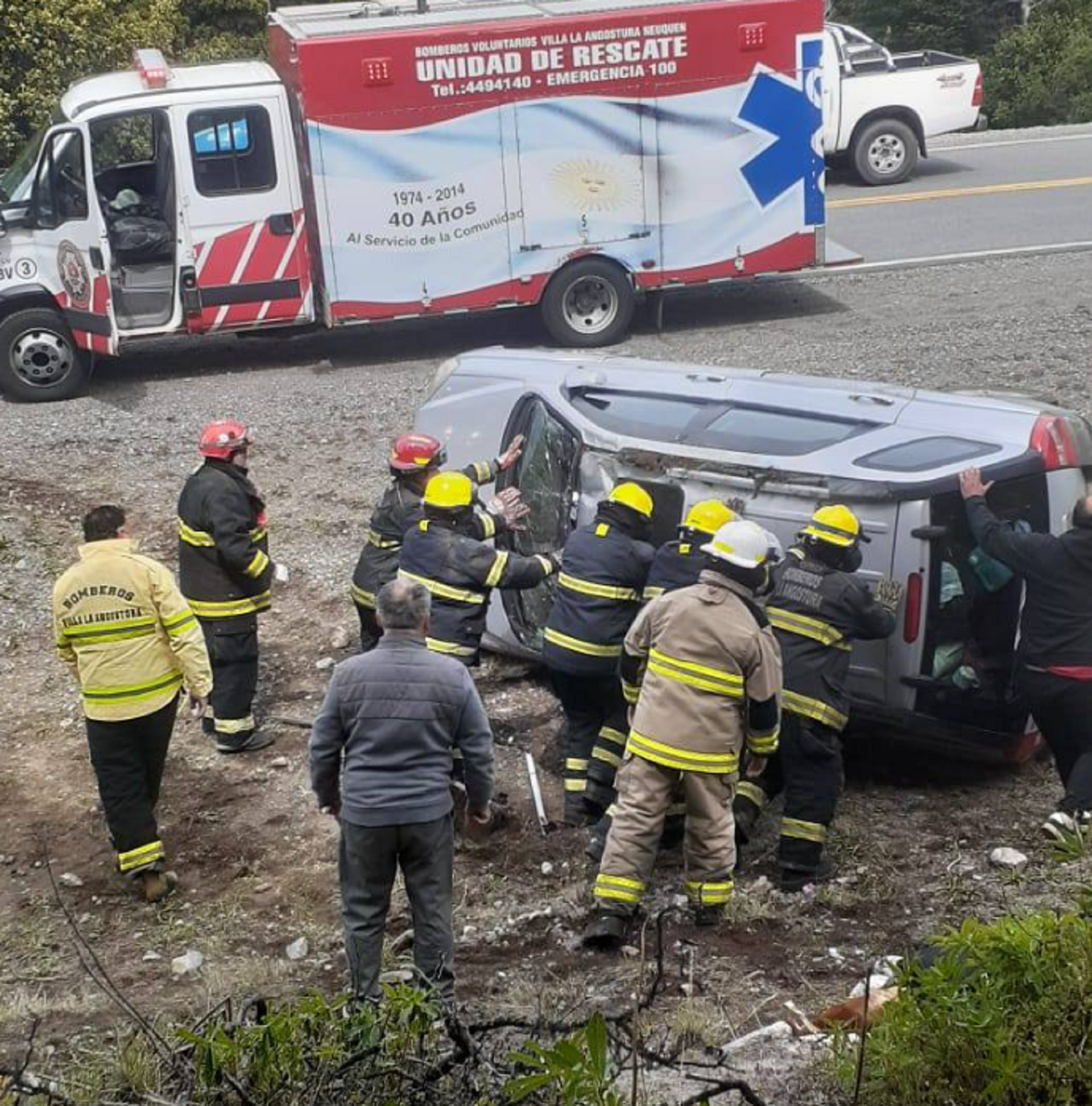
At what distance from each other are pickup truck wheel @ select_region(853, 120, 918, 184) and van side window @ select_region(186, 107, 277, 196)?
858 centimetres

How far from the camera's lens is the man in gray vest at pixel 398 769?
538 cm

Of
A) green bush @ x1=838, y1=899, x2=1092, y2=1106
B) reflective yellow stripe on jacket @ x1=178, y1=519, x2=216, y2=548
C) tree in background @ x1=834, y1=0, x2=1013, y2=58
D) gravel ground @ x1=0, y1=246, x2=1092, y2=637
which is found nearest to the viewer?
green bush @ x1=838, y1=899, x2=1092, y2=1106

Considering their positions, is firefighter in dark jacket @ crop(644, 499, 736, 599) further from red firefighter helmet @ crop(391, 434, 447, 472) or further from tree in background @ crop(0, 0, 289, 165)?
A: tree in background @ crop(0, 0, 289, 165)

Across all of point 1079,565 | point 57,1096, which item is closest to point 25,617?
point 1079,565

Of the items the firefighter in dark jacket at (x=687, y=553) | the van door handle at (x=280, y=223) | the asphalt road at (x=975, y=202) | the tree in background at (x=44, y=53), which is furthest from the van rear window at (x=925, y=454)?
the tree in background at (x=44, y=53)

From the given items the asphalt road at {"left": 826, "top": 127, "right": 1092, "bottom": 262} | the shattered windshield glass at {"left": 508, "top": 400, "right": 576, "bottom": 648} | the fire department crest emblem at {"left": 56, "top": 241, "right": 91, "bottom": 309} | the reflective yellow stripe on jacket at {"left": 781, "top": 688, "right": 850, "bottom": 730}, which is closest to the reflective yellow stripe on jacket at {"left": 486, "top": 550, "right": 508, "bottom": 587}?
the shattered windshield glass at {"left": 508, "top": 400, "right": 576, "bottom": 648}

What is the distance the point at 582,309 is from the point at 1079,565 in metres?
8.05

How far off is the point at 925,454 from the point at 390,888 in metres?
2.93

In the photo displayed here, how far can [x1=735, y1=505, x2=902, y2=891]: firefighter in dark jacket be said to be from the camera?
6.52m

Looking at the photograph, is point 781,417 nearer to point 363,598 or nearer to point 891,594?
point 891,594

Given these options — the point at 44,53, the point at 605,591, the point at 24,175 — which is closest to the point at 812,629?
the point at 605,591

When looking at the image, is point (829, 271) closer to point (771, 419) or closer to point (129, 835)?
point (771, 419)

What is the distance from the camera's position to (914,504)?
675cm

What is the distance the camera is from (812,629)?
6.56 metres
